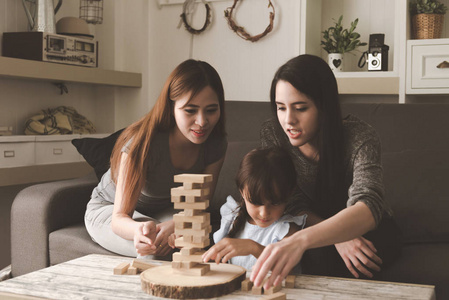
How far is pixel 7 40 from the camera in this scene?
286 centimetres

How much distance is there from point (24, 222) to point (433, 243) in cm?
146

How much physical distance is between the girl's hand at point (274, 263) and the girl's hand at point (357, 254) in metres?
0.40

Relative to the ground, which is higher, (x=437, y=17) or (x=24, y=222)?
(x=437, y=17)

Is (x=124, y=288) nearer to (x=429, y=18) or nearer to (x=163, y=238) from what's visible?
(x=163, y=238)

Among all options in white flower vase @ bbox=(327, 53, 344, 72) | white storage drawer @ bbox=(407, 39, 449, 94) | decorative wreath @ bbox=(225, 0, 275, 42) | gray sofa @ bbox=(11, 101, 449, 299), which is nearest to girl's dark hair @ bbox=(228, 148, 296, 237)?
gray sofa @ bbox=(11, 101, 449, 299)

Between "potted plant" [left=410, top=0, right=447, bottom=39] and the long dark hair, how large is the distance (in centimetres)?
143

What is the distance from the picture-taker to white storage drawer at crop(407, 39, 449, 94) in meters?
2.70

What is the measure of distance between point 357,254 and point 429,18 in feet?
5.59

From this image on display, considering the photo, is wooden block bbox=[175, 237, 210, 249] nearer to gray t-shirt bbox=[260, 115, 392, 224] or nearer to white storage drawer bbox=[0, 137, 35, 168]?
gray t-shirt bbox=[260, 115, 392, 224]

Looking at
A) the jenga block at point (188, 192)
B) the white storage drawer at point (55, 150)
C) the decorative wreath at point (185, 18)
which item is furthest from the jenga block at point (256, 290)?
the decorative wreath at point (185, 18)

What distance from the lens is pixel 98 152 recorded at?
2311 millimetres

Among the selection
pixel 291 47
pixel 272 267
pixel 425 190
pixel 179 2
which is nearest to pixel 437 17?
pixel 291 47

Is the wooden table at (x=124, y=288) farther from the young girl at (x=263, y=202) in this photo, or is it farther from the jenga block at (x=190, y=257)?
the young girl at (x=263, y=202)

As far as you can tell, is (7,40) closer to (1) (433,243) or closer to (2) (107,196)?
(2) (107,196)
